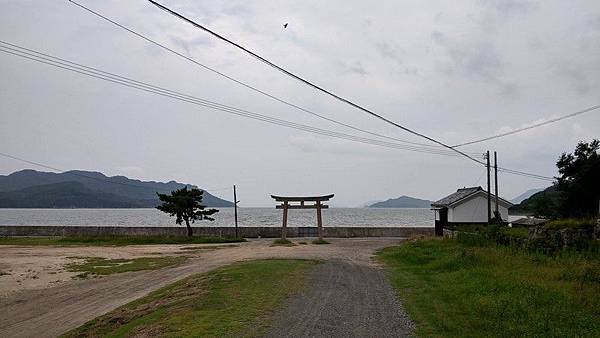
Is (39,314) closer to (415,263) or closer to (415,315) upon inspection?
(415,315)

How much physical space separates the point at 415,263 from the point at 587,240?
7.32 meters

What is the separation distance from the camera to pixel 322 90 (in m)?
17.0

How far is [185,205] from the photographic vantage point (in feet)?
173

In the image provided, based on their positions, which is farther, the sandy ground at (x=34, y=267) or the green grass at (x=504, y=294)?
the sandy ground at (x=34, y=267)

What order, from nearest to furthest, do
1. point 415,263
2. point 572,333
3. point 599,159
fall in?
point 572,333
point 415,263
point 599,159

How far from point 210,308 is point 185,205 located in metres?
41.3

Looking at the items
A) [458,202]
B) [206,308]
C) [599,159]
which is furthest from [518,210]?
[206,308]

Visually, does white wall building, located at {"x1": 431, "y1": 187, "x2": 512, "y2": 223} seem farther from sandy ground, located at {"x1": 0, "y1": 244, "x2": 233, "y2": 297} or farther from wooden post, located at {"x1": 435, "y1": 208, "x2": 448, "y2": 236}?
sandy ground, located at {"x1": 0, "y1": 244, "x2": 233, "y2": 297}

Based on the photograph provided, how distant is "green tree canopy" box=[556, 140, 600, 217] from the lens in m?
33.6

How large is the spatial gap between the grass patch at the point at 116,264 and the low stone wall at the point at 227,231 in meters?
24.9

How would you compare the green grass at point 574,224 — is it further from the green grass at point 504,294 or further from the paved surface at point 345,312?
the paved surface at point 345,312

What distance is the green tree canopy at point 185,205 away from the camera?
52.6 metres

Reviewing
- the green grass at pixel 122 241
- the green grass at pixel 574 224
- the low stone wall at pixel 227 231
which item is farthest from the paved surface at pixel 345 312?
the low stone wall at pixel 227 231

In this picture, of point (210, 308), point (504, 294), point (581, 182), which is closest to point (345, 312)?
point (210, 308)
